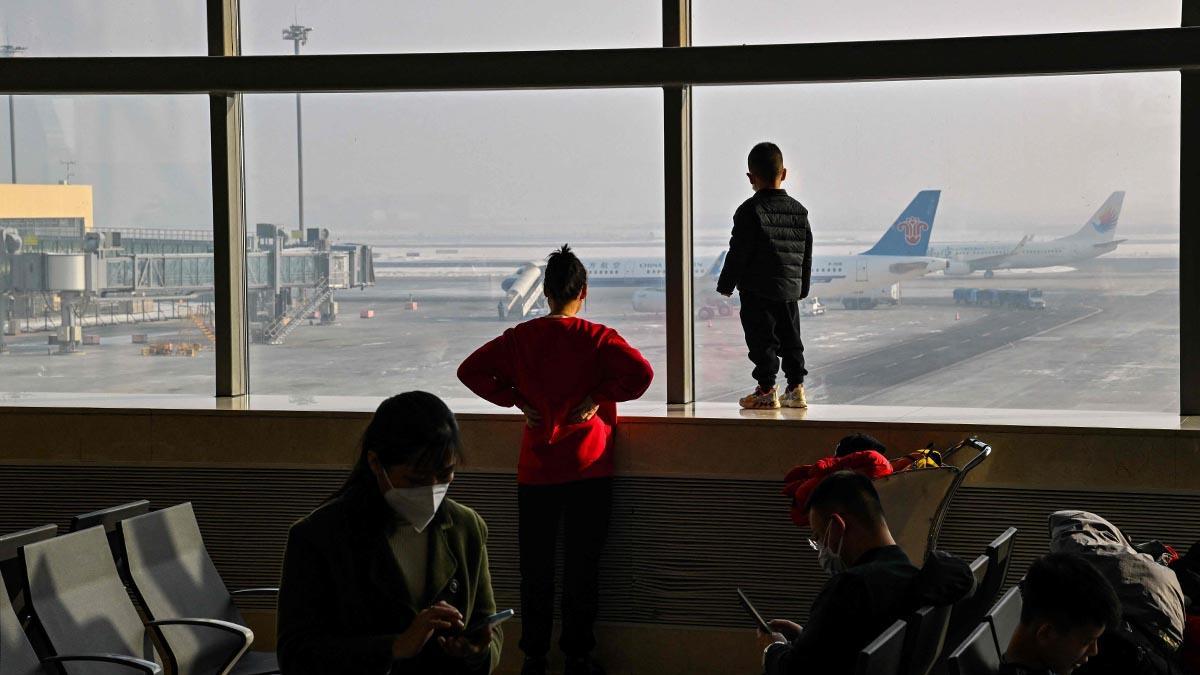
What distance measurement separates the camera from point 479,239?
21.5 feet

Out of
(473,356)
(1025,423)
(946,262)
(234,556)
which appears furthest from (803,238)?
(234,556)

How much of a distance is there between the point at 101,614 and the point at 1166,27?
491 centimetres

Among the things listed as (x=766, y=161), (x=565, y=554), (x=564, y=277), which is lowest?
(x=565, y=554)

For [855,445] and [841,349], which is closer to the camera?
[855,445]

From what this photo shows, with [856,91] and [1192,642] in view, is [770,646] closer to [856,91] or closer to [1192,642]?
[1192,642]

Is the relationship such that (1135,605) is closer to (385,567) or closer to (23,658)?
(385,567)

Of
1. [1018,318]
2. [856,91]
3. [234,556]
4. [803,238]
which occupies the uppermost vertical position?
[856,91]

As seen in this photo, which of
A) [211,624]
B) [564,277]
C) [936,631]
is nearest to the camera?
[936,631]

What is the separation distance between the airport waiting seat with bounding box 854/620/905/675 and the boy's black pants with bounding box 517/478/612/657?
2.41 m

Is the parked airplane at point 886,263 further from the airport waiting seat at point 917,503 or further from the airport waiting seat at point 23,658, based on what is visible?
the airport waiting seat at point 23,658

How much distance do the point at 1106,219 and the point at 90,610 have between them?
4521mm

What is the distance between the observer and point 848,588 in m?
3.17

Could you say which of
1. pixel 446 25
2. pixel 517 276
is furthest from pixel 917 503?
pixel 446 25

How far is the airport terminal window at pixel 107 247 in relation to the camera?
6.71 m
